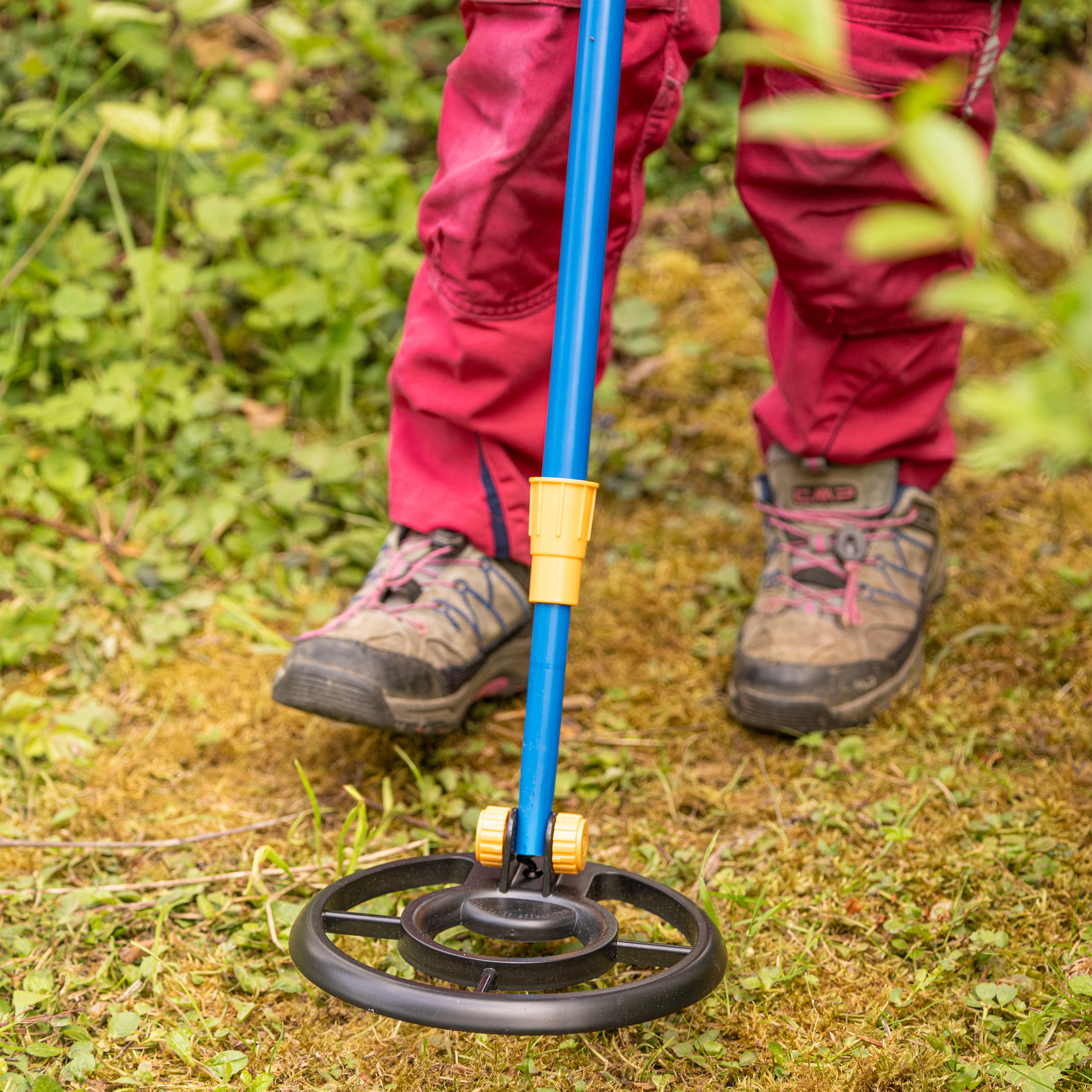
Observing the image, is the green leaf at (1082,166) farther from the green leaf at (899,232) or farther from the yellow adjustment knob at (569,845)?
the yellow adjustment knob at (569,845)

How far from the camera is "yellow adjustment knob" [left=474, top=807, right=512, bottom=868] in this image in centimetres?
102

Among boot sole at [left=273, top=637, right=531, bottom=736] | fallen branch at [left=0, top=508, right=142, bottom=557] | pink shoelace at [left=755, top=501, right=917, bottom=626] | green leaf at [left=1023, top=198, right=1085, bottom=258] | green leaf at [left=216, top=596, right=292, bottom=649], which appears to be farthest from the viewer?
fallen branch at [left=0, top=508, right=142, bottom=557]

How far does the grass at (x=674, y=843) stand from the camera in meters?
1.00

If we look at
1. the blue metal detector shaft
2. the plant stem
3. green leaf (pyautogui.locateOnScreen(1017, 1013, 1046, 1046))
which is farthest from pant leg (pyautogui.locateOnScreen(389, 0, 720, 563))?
the plant stem

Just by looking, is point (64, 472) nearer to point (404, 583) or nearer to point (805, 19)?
point (404, 583)

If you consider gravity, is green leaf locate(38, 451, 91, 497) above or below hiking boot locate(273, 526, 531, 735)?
above

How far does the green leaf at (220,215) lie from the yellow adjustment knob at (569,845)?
157 centimetres

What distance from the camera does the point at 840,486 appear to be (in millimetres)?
1611

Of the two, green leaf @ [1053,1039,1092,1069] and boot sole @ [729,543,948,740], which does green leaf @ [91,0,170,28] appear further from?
green leaf @ [1053,1039,1092,1069]

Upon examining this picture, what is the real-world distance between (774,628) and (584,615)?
1.22 feet

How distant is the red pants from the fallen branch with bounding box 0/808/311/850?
1.46ft

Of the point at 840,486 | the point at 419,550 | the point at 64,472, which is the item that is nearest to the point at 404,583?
the point at 419,550

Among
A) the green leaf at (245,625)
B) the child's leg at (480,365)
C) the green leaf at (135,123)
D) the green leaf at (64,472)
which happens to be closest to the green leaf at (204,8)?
the green leaf at (135,123)

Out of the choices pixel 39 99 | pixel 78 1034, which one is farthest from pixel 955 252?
pixel 39 99
